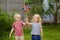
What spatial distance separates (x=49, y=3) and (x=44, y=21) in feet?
5.31

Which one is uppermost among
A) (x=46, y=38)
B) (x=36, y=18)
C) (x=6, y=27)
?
(x=36, y=18)

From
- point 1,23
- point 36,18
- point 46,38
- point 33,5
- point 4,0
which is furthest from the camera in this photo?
point 4,0

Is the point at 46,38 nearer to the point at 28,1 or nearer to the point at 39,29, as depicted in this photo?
the point at 39,29

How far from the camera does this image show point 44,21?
18.3 meters

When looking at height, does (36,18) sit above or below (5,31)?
above

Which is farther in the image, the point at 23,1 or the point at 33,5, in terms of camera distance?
the point at 23,1

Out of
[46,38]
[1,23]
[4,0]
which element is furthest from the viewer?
[4,0]

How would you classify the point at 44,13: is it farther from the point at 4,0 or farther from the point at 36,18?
the point at 36,18

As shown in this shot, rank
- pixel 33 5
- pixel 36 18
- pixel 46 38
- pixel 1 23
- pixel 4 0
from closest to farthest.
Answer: pixel 36 18 → pixel 1 23 → pixel 46 38 → pixel 33 5 → pixel 4 0

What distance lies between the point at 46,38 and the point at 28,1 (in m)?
6.51

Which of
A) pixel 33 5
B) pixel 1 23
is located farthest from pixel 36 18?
pixel 33 5

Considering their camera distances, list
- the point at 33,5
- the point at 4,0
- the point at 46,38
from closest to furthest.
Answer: the point at 46,38 < the point at 33,5 < the point at 4,0

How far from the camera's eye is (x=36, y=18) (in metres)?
6.51

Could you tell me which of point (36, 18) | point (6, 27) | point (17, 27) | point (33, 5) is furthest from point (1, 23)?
point (33, 5)
